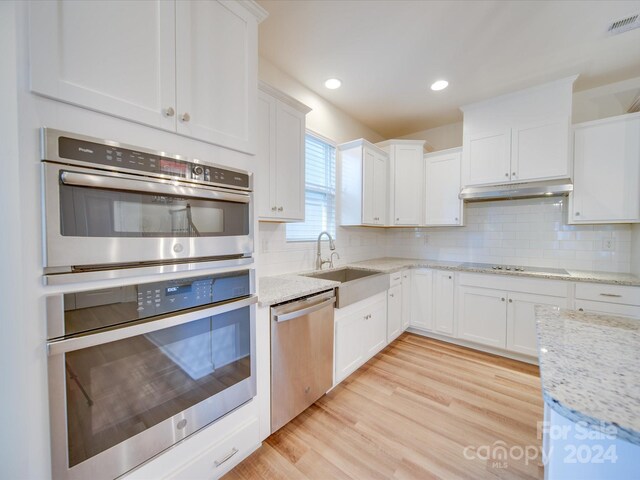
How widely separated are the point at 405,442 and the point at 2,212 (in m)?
2.25

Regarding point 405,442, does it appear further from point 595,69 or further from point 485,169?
point 595,69

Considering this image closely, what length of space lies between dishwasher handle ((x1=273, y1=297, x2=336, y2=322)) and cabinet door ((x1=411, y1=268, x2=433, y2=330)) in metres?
1.70

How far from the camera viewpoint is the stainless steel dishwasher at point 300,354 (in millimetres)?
1588

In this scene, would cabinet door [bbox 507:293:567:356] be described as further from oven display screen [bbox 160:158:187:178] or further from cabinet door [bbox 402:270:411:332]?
oven display screen [bbox 160:158:187:178]

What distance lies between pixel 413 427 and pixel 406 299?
63.7 inches

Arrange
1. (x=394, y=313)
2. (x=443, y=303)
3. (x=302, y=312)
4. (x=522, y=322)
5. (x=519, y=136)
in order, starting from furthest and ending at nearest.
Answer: (x=443, y=303)
(x=394, y=313)
(x=519, y=136)
(x=522, y=322)
(x=302, y=312)

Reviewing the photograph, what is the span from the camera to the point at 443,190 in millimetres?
3268

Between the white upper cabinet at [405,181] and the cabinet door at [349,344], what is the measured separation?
1608 millimetres

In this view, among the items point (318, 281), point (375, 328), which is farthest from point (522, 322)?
point (318, 281)

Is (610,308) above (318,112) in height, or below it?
below

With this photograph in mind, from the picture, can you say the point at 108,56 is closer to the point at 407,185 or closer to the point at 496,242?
the point at 407,185

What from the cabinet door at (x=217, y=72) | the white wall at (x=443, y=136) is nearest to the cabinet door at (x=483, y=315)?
the white wall at (x=443, y=136)

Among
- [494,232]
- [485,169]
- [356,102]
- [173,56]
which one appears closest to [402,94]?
[356,102]

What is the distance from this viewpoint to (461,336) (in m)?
2.94
